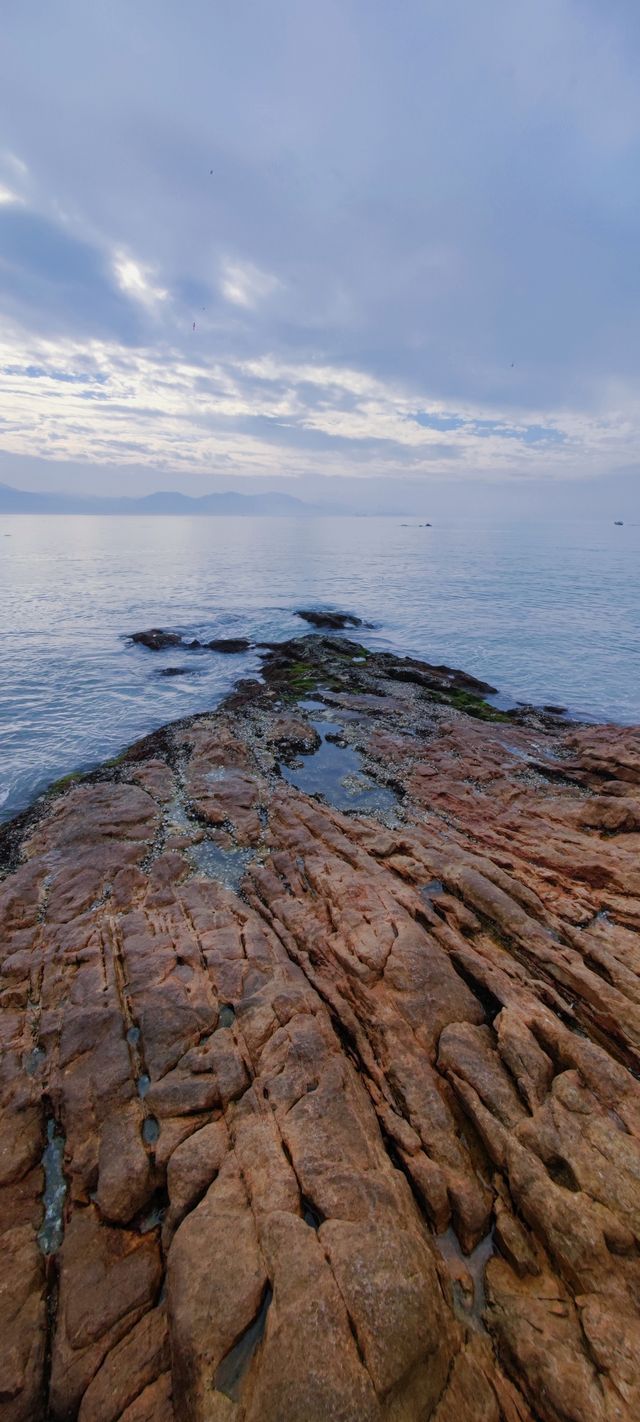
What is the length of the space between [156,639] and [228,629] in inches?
312

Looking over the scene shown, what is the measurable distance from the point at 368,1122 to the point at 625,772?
1647 centimetres

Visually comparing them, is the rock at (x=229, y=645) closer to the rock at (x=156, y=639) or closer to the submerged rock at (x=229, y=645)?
the submerged rock at (x=229, y=645)

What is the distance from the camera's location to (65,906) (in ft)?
42.8

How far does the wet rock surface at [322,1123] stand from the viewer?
5.37 metres

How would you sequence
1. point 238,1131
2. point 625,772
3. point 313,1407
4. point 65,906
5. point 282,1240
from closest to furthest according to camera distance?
point 313,1407 → point 282,1240 → point 238,1131 → point 65,906 → point 625,772

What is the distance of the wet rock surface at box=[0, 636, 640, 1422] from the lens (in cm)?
537

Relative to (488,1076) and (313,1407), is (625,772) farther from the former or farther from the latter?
(313,1407)

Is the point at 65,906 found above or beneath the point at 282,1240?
beneath

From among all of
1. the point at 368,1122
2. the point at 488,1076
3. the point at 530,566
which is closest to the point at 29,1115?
the point at 368,1122

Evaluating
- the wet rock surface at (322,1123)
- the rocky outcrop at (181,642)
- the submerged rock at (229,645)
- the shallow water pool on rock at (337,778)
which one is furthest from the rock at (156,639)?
the wet rock surface at (322,1123)

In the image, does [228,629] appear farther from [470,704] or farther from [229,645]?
[470,704]

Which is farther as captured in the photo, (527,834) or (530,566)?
(530,566)

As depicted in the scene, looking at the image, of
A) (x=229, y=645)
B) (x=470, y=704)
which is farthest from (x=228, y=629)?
(x=470, y=704)

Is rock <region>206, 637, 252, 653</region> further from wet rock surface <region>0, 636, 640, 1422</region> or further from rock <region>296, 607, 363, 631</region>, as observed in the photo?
wet rock surface <region>0, 636, 640, 1422</region>
